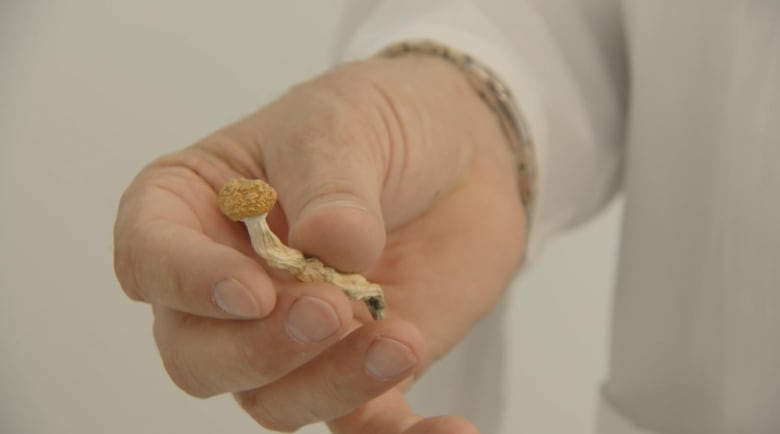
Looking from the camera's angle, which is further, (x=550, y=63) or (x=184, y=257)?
(x=550, y=63)

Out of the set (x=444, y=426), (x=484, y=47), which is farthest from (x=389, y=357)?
(x=484, y=47)

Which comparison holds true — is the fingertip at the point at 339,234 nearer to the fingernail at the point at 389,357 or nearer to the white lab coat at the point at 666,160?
the fingernail at the point at 389,357

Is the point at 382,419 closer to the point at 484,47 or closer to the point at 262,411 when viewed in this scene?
the point at 262,411

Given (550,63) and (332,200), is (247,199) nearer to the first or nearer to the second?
(332,200)

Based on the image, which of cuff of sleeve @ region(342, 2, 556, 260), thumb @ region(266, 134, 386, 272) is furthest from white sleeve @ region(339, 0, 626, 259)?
thumb @ region(266, 134, 386, 272)

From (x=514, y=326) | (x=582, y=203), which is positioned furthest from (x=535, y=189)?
(x=514, y=326)
